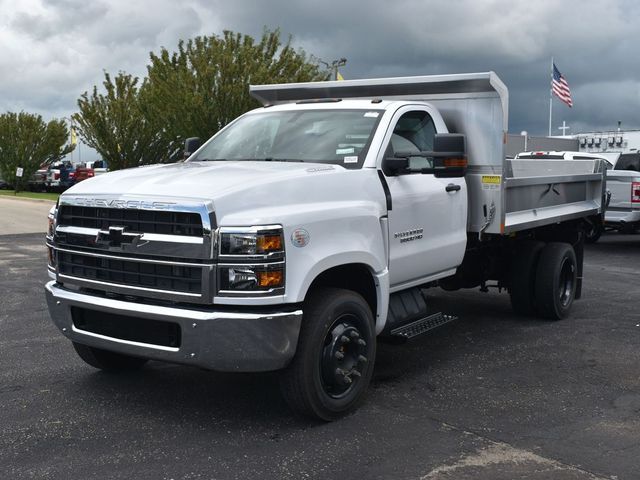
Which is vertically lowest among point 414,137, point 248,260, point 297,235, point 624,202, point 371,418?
point 371,418

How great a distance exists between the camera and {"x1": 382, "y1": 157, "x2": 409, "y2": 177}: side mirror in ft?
17.7

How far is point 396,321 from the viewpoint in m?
5.66

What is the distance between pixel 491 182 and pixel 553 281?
1876 millimetres

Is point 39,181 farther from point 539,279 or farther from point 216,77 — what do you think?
point 539,279

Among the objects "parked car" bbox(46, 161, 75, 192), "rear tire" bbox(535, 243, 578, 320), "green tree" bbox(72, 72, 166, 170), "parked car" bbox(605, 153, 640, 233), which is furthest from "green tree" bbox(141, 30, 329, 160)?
"parked car" bbox(46, 161, 75, 192)

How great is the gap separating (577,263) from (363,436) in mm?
4805

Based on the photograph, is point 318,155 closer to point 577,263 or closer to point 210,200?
point 210,200

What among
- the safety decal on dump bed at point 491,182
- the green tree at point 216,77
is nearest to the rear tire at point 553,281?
the safety decal on dump bed at point 491,182

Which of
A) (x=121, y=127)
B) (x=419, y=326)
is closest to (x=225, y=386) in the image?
(x=419, y=326)

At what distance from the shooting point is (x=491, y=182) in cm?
645

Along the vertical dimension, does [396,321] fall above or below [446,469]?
above

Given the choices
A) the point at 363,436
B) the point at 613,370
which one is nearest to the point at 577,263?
the point at 613,370

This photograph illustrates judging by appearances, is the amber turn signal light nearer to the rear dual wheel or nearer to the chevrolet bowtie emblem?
the chevrolet bowtie emblem

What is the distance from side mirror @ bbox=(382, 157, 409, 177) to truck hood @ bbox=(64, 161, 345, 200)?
0.40 m
